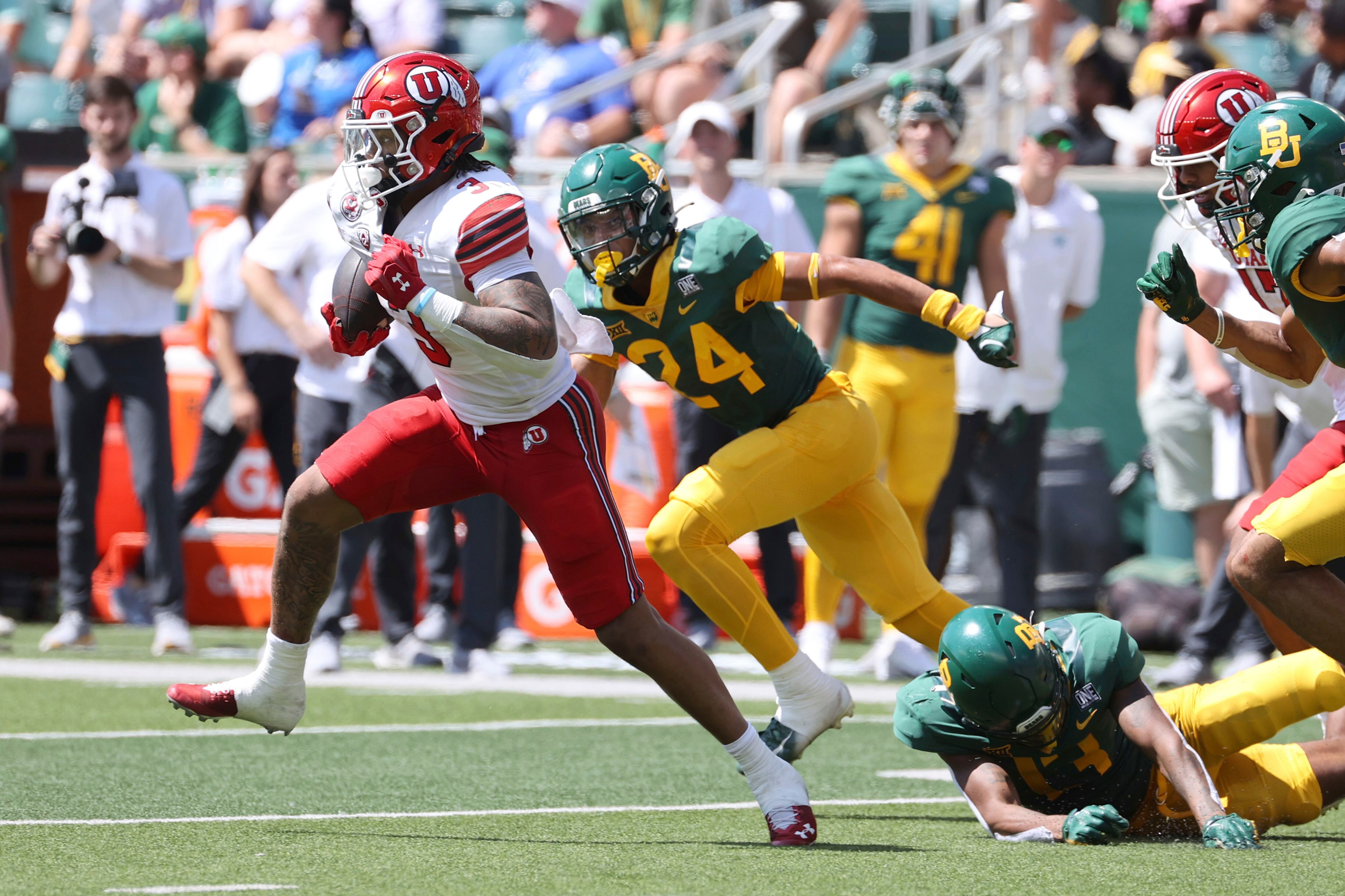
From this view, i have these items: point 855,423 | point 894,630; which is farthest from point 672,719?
point 855,423

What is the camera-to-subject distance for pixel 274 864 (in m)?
3.97

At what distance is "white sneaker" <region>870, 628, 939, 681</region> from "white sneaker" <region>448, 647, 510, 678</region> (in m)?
1.54

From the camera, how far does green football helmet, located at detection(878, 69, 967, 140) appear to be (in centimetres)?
764

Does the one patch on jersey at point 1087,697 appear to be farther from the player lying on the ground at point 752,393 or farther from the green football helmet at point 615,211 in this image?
the green football helmet at point 615,211

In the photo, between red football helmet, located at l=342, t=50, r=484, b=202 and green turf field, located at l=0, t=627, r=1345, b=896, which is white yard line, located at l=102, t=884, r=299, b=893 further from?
red football helmet, located at l=342, t=50, r=484, b=202

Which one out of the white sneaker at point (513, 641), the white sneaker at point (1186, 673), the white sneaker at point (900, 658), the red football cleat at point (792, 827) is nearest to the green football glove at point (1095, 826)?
the red football cleat at point (792, 827)

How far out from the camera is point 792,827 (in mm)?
4355

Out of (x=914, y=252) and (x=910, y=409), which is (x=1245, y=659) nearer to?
(x=910, y=409)

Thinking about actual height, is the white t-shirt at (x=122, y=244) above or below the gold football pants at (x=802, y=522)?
below

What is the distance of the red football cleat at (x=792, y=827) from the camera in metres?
4.35

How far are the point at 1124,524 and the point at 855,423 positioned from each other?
227 inches

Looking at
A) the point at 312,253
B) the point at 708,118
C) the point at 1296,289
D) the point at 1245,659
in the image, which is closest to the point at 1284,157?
the point at 1296,289

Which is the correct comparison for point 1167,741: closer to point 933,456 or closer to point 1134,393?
point 933,456

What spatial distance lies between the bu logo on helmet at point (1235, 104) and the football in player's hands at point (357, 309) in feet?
7.14
